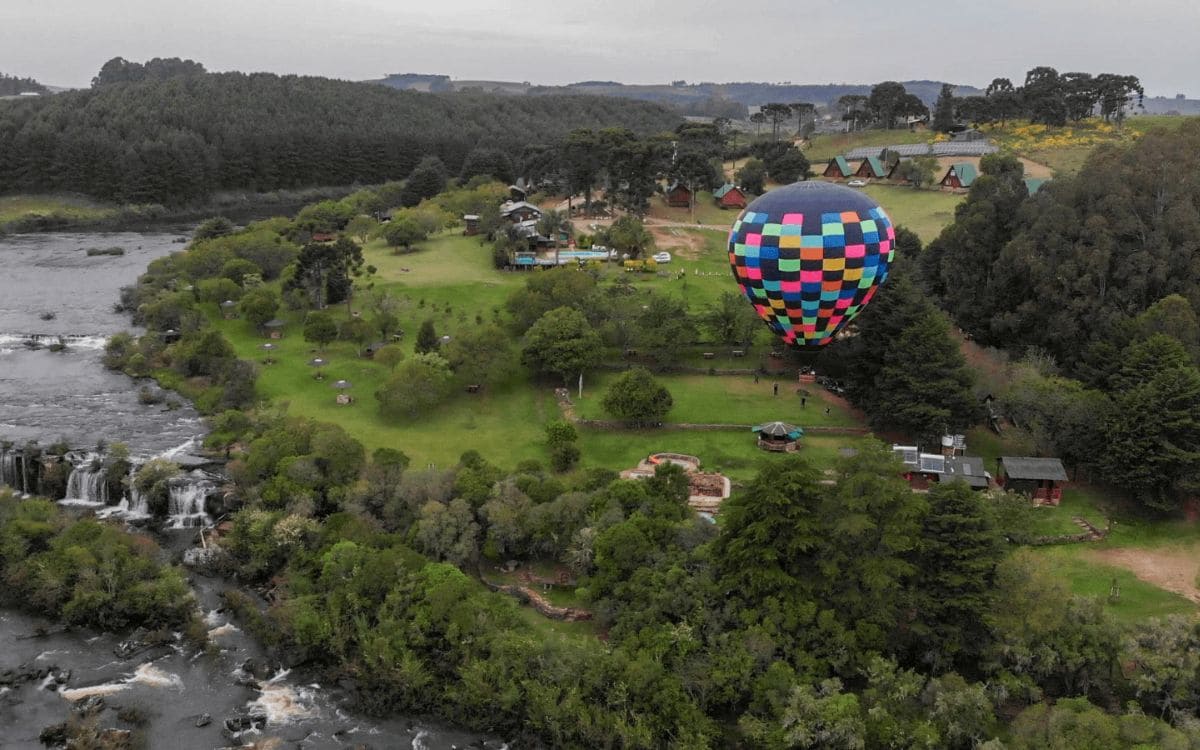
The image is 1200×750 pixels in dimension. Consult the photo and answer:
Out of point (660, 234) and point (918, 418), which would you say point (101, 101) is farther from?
point (918, 418)

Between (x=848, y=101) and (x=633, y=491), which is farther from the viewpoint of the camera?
(x=848, y=101)

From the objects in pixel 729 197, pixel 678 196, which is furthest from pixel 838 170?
pixel 678 196

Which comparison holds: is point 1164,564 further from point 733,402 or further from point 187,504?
point 187,504

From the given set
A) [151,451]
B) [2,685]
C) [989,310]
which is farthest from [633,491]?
[989,310]

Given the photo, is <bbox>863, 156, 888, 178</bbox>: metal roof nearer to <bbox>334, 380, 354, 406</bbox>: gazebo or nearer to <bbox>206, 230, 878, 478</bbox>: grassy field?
<bbox>206, 230, 878, 478</bbox>: grassy field

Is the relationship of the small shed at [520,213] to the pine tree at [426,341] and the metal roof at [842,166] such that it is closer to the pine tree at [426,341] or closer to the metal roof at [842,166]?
the pine tree at [426,341]

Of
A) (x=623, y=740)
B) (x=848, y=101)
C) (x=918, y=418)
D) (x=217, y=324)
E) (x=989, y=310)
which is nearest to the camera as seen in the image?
(x=623, y=740)
